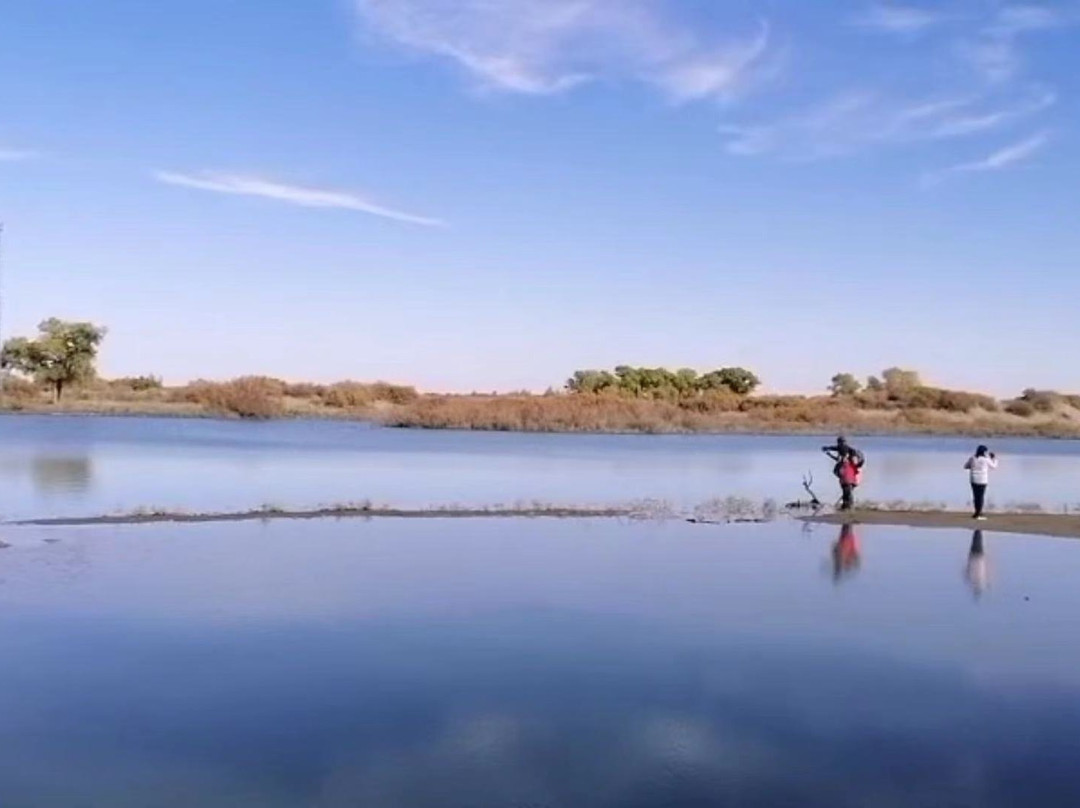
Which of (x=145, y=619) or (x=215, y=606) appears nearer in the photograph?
(x=145, y=619)

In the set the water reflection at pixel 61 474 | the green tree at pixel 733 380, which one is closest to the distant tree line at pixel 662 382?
the green tree at pixel 733 380

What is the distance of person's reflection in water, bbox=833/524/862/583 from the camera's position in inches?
561

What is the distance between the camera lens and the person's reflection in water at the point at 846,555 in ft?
46.8

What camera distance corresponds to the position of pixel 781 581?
13445 mm

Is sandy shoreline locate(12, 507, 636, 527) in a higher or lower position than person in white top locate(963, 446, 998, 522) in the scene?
lower

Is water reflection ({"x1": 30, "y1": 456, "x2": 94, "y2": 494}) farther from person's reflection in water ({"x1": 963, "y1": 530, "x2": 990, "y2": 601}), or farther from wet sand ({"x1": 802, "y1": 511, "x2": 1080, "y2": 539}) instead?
person's reflection in water ({"x1": 963, "y1": 530, "x2": 990, "y2": 601})

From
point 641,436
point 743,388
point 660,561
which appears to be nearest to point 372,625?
point 660,561

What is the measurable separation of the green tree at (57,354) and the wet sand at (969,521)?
72.1 m

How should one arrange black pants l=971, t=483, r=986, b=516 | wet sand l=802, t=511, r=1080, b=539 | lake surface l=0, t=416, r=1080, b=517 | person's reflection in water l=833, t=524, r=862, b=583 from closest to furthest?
person's reflection in water l=833, t=524, r=862, b=583
wet sand l=802, t=511, r=1080, b=539
black pants l=971, t=483, r=986, b=516
lake surface l=0, t=416, r=1080, b=517

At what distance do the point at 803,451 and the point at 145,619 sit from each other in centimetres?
4213

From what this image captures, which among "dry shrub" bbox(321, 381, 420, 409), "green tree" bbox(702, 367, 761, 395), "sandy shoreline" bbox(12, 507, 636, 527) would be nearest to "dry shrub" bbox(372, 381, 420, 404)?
"dry shrub" bbox(321, 381, 420, 409)

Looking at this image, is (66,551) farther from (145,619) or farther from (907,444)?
(907,444)

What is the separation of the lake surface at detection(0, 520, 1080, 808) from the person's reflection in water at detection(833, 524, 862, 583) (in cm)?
8

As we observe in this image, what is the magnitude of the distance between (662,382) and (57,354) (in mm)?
47236
